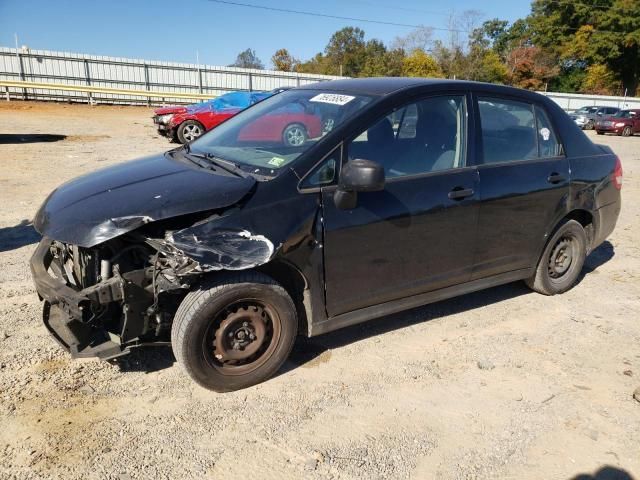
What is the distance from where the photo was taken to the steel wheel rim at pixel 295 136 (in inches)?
136

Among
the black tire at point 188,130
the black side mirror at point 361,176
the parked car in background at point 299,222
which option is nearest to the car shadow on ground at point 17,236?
the parked car in background at point 299,222

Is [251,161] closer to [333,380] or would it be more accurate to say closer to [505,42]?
[333,380]

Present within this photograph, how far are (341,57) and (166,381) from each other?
256 feet

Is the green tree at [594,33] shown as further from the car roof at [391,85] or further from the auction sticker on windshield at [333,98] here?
the auction sticker on windshield at [333,98]

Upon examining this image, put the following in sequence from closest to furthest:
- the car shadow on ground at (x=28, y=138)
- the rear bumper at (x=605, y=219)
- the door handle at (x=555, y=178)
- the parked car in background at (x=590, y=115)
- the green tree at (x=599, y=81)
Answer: the door handle at (x=555, y=178) < the rear bumper at (x=605, y=219) < the car shadow on ground at (x=28, y=138) < the parked car in background at (x=590, y=115) < the green tree at (x=599, y=81)

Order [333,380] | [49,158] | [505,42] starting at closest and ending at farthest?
[333,380] → [49,158] → [505,42]

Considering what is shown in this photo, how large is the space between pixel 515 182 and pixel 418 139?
93cm

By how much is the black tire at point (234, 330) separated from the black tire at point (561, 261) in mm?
2525

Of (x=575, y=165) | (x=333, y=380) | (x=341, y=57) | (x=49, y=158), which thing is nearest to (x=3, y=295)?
(x=333, y=380)

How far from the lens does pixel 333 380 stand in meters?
3.39

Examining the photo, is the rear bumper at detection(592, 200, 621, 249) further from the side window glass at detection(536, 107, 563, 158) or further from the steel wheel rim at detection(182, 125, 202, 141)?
the steel wheel rim at detection(182, 125, 202, 141)

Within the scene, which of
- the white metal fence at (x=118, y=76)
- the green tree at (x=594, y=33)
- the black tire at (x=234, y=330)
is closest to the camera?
the black tire at (x=234, y=330)

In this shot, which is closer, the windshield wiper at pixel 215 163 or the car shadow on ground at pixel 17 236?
the windshield wiper at pixel 215 163

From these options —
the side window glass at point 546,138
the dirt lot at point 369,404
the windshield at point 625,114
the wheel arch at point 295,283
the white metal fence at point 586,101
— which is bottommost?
the dirt lot at point 369,404
